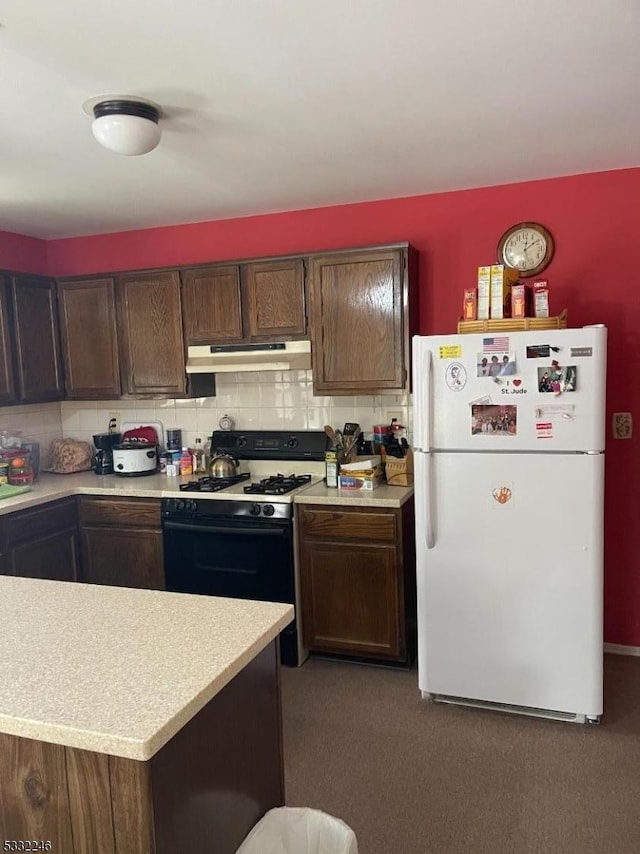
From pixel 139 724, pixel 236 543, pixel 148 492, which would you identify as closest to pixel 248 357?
pixel 148 492

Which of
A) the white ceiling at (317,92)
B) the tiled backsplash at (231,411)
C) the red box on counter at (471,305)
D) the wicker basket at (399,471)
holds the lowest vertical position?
the wicker basket at (399,471)

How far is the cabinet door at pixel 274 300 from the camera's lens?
3.53 m

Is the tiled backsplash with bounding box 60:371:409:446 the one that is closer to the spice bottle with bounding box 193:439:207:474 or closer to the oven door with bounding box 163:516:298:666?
the spice bottle with bounding box 193:439:207:474

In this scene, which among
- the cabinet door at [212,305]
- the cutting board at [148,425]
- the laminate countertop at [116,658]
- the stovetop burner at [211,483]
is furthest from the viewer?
the cutting board at [148,425]

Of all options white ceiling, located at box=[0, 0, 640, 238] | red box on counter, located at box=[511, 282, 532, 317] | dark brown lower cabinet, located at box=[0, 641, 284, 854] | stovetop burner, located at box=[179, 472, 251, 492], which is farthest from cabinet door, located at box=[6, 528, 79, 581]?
red box on counter, located at box=[511, 282, 532, 317]

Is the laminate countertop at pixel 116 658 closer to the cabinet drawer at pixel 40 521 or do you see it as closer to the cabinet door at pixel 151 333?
the cabinet drawer at pixel 40 521

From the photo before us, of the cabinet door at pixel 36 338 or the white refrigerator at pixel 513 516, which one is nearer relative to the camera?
the white refrigerator at pixel 513 516

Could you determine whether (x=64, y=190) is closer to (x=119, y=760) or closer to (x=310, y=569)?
(x=310, y=569)

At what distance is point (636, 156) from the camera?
2953 mm

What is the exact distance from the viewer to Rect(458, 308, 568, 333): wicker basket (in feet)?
8.95

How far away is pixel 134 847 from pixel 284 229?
3.23 meters

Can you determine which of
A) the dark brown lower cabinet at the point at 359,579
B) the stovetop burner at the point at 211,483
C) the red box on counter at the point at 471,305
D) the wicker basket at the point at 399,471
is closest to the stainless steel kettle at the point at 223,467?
the stovetop burner at the point at 211,483

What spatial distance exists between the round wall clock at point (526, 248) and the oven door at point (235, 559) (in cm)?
175

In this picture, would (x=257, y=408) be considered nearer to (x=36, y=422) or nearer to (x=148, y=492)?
(x=148, y=492)
